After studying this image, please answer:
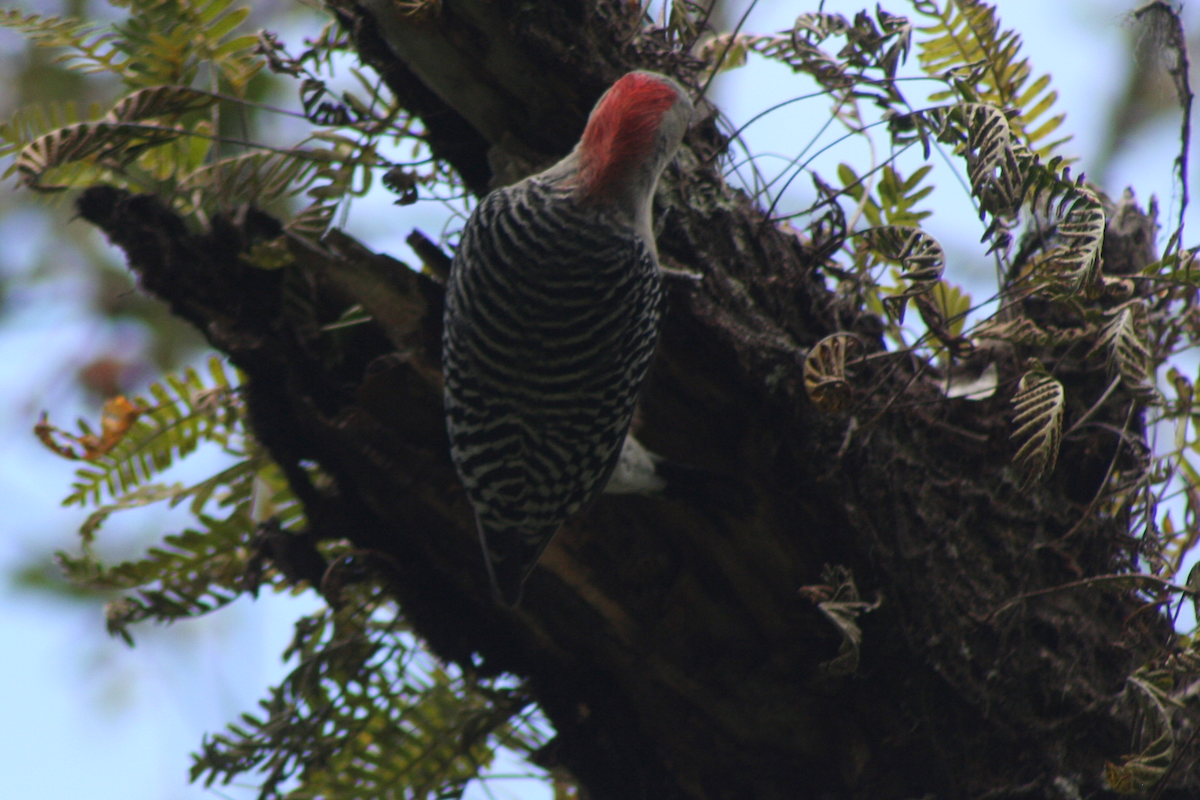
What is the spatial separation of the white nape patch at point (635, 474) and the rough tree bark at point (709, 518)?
48mm

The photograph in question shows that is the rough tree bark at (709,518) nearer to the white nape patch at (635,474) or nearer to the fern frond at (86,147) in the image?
the white nape patch at (635,474)

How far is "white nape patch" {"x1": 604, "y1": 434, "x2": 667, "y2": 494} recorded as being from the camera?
242 centimetres

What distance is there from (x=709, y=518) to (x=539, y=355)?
2.01ft

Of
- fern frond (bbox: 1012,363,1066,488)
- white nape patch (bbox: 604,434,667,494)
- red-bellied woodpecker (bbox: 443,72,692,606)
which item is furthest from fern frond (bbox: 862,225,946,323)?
white nape patch (bbox: 604,434,667,494)

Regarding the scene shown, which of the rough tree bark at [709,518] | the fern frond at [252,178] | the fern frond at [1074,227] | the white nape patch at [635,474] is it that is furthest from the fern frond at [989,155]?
the fern frond at [252,178]

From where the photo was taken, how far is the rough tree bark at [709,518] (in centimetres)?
220

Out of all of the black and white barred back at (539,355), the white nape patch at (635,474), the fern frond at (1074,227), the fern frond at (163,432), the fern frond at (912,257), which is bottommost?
the fern frond at (1074,227)

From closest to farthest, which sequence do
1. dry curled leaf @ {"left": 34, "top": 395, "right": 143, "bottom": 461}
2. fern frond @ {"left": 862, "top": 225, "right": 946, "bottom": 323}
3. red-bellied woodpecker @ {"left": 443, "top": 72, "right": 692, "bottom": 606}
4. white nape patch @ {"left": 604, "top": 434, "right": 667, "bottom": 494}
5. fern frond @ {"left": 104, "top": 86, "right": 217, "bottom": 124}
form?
fern frond @ {"left": 862, "top": 225, "right": 946, "bottom": 323}
fern frond @ {"left": 104, "top": 86, "right": 217, "bottom": 124}
red-bellied woodpecker @ {"left": 443, "top": 72, "right": 692, "bottom": 606}
white nape patch @ {"left": 604, "top": 434, "right": 667, "bottom": 494}
dry curled leaf @ {"left": 34, "top": 395, "right": 143, "bottom": 461}

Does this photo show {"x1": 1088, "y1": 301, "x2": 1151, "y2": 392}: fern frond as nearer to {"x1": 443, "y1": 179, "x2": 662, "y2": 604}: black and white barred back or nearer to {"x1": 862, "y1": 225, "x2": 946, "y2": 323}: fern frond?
{"x1": 862, "y1": 225, "x2": 946, "y2": 323}: fern frond

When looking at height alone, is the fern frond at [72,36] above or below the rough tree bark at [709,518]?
above

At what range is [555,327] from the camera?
243 cm

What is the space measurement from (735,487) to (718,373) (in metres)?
0.29

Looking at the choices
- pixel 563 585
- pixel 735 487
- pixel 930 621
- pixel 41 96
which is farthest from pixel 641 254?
pixel 41 96

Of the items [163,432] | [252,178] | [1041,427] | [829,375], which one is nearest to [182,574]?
[163,432]
